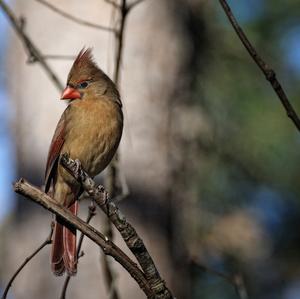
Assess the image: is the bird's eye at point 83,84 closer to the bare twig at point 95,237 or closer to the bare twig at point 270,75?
the bare twig at point 95,237

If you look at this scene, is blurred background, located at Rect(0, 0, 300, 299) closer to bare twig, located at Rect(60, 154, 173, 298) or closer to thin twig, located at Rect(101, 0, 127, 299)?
thin twig, located at Rect(101, 0, 127, 299)

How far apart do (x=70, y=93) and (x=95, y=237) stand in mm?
1960

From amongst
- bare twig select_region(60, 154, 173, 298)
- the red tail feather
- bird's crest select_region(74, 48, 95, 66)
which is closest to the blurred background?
bird's crest select_region(74, 48, 95, 66)

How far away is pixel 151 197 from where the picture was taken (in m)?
4.62

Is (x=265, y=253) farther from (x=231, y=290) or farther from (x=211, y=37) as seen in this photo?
(x=211, y=37)

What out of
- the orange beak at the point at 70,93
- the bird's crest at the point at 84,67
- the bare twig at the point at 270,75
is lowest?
the bare twig at the point at 270,75

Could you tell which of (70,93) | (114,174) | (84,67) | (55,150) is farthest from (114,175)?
(84,67)

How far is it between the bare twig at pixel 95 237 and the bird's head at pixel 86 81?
→ 5.97 ft

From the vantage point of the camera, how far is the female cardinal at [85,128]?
3986 mm

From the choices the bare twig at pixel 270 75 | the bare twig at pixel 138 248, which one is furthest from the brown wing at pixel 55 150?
the bare twig at pixel 270 75

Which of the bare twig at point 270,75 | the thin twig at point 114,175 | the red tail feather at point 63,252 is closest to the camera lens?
the bare twig at point 270,75

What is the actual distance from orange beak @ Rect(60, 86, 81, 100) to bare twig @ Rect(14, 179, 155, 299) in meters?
1.81

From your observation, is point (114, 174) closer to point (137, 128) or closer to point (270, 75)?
point (137, 128)

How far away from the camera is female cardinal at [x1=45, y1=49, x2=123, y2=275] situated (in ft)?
13.1
